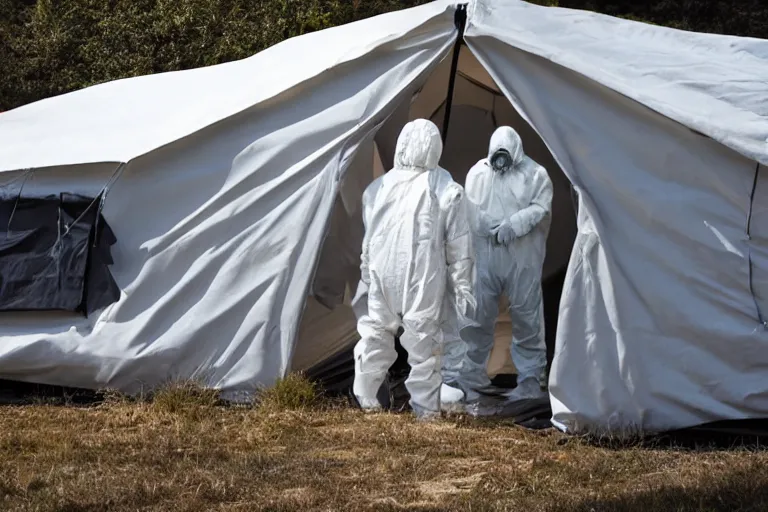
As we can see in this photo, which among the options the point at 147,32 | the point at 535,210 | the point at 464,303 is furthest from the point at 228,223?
the point at 147,32

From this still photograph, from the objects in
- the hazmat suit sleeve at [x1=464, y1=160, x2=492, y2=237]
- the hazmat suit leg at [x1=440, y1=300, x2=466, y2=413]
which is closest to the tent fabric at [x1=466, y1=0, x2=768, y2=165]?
the hazmat suit sleeve at [x1=464, y1=160, x2=492, y2=237]

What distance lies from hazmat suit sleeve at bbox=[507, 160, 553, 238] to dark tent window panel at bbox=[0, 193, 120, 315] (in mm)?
2309

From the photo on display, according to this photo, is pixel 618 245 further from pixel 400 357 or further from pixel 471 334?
pixel 400 357

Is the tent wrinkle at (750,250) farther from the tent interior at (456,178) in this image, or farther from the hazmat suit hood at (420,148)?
the hazmat suit hood at (420,148)

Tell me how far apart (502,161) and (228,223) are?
167 centimetres

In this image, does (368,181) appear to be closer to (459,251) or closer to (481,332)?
(481,332)

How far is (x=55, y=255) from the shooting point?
22.8 ft

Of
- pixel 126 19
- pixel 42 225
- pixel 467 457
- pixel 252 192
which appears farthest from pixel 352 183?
pixel 126 19

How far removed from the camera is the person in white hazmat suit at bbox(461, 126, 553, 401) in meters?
7.15

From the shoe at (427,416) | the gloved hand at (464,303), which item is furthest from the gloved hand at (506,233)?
the shoe at (427,416)

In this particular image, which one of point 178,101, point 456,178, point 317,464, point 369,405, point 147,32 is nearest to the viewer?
point 317,464

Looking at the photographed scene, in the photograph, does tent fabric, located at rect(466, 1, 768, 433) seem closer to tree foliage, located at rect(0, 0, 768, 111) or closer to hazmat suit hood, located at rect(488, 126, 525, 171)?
hazmat suit hood, located at rect(488, 126, 525, 171)

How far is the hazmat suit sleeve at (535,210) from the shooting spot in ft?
23.2

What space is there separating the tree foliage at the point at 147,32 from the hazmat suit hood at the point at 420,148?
770 centimetres
